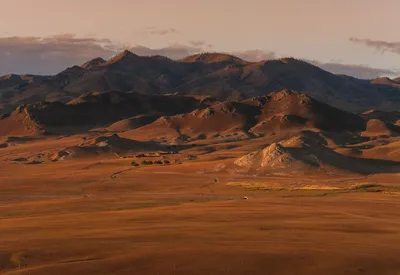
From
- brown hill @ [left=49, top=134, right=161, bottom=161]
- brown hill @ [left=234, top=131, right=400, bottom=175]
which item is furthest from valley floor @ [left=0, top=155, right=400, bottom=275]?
brown hill @ [left=49, top=134, right=161, bottom=161]

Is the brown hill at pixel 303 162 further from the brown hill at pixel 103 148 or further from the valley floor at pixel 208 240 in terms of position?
the brown hill at pixel 103 148

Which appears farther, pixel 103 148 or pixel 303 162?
pixel 103 148

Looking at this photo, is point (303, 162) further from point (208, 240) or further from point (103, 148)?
point (208, 240)

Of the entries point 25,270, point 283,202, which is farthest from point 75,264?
point 283,202

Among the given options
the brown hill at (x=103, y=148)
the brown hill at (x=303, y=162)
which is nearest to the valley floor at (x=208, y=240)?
the brown hill at (x=303, y=162)

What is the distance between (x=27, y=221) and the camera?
4281 cm

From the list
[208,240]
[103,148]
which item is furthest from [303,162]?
[208,240]

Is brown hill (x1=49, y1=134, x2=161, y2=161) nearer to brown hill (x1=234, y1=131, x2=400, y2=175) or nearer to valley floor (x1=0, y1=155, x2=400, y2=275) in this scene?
brown hill (x1=234, y1=131, x2=400, y2=175)

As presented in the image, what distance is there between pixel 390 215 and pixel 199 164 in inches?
3242

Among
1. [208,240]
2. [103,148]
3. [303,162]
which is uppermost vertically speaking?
[208,240]

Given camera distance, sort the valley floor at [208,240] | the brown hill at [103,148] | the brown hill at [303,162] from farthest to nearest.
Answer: the brown hill at [103,148] → the brown hill at [303,162] → the valley floor at [208,240]

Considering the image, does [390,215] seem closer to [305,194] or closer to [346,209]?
[346,209]

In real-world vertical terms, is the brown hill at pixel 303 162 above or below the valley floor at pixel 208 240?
below

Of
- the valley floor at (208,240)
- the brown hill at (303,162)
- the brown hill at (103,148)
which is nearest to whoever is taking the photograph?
the valley floor at (208,240)
